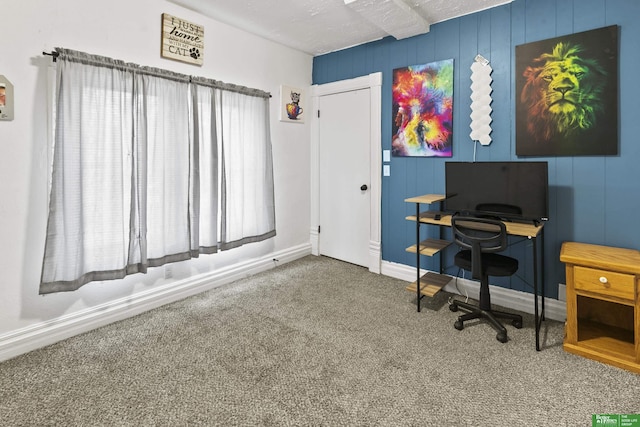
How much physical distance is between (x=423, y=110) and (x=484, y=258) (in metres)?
1.58

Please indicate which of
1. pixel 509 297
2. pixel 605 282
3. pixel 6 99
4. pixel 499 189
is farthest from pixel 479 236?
pixel 6 99

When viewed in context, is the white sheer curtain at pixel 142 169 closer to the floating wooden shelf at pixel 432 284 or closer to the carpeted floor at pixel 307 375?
the carpeted floor at pixel 307 375

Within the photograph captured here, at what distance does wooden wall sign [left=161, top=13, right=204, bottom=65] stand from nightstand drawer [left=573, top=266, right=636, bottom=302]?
135 inches

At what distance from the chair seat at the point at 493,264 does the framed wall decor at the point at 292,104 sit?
249cm

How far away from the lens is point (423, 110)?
3.38m

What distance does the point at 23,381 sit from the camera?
199 centimetres

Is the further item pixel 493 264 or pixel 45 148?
pixel 493 264

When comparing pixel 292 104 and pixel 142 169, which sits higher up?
pixel 292 104

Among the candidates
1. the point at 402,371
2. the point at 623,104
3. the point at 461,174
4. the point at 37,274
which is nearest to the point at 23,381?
the point at 37,274

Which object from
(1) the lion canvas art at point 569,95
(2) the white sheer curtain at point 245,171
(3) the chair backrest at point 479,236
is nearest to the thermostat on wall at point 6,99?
(2) the white sheer curtain at point 245,171

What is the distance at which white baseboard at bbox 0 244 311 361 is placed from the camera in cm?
228

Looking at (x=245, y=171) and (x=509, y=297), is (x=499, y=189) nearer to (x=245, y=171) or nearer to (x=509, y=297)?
(x=509, y=297)

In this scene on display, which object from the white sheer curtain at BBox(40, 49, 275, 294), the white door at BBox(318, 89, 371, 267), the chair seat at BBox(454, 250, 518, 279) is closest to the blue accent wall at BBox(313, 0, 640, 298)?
the white door at BBox(318, 89, 371, 267)

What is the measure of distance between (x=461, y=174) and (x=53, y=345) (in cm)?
334
